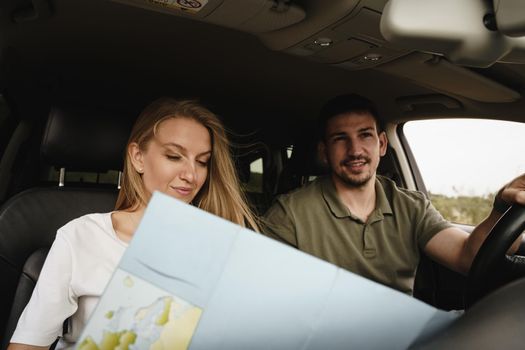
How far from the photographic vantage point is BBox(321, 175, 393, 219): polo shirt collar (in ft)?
5.94

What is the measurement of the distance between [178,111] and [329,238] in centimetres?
71

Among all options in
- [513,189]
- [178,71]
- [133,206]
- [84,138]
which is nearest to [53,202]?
[84,138]

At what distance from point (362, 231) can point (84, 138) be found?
1065mm

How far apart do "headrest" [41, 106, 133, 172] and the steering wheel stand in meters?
1.28

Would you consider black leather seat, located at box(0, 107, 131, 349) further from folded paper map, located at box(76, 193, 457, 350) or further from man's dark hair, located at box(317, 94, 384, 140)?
folded paper map, located at box(76, 193, 457, 350)

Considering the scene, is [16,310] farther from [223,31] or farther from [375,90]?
[375,90]

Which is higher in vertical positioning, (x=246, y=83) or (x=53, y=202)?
(x=246, y=83)

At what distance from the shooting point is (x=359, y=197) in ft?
6.15

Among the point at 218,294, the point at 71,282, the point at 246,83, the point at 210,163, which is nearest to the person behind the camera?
the point at 218,294

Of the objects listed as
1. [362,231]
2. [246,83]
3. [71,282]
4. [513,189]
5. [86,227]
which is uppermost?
[246,83]

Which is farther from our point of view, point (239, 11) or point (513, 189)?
point (239, 11)

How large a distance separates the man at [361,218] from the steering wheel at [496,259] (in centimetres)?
58

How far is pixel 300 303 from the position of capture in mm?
487

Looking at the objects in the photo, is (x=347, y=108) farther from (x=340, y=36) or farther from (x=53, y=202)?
(x=53, y=202)
